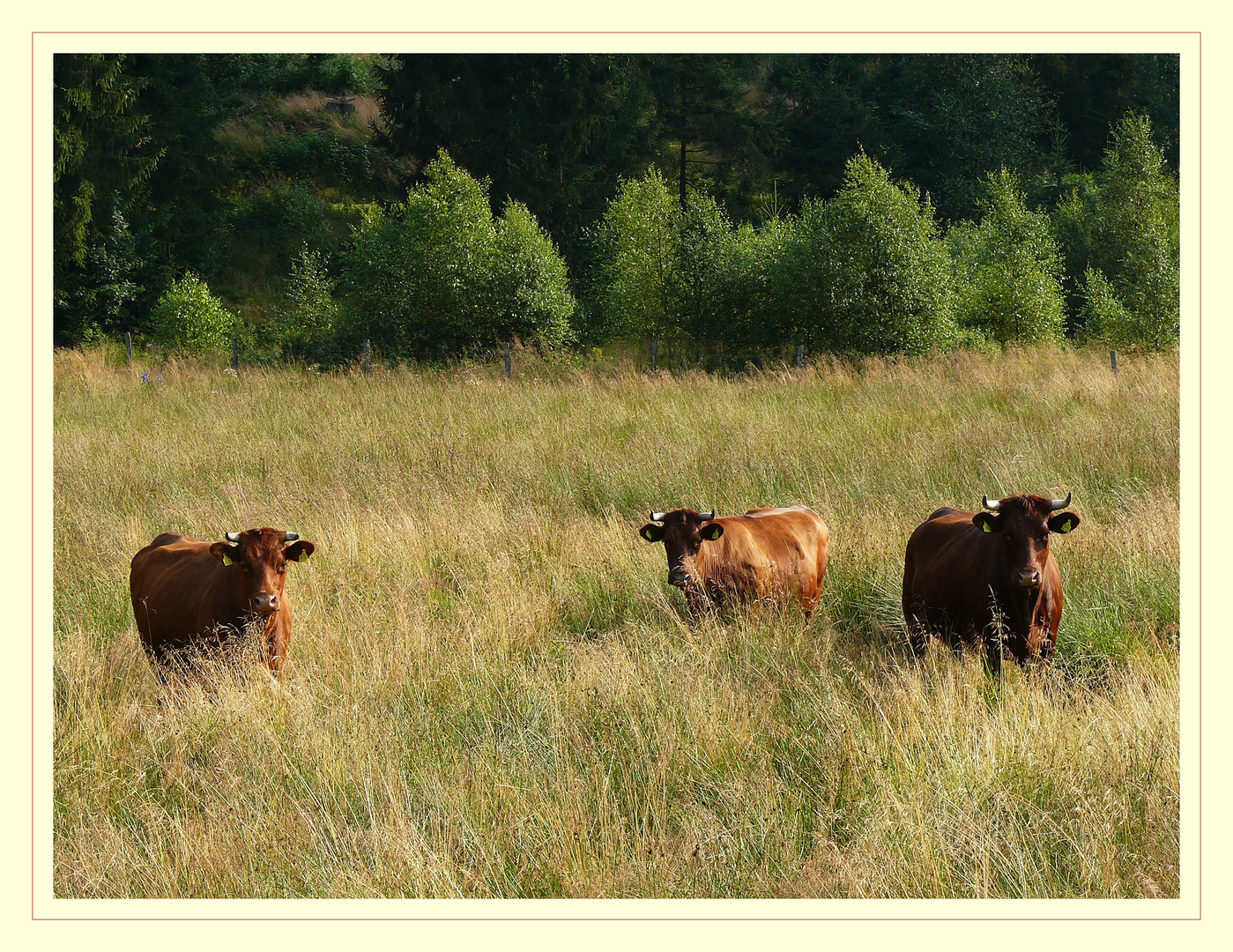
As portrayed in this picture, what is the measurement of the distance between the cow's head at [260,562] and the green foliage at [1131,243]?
24.2 metres

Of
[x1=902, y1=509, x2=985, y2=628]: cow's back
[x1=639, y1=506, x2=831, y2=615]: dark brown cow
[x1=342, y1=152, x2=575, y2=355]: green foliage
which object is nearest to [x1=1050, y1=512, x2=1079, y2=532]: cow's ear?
[x1=902, y1=509, x2=985, y2=628]: cow's back

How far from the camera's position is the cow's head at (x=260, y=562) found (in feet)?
15.7

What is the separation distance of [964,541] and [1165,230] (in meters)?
29.2

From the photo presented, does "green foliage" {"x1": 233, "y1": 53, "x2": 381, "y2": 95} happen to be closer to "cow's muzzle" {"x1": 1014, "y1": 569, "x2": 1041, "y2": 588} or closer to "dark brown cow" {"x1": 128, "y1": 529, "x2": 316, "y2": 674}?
"dark brown cow" {"x1": 128, "y1": 529, "x2": 316, "y2": 674}

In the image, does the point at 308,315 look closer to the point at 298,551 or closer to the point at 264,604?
the point at 298,551

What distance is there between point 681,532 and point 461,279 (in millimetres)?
20362

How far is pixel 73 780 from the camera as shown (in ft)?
13.5

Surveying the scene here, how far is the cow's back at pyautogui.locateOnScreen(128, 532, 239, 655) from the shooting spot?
16.7 ft

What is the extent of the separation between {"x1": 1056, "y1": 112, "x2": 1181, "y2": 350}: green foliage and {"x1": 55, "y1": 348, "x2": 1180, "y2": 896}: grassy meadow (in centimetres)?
1821

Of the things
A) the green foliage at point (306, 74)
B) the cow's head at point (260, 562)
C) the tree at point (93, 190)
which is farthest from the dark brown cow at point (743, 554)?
the green foliage at point (306, 74)

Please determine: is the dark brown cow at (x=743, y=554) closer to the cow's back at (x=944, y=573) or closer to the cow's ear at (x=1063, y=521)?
the cow's back at (x=944, y=573)

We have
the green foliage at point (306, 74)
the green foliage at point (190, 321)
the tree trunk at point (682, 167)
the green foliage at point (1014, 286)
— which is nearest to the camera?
the green foliage at point (1014, 286)

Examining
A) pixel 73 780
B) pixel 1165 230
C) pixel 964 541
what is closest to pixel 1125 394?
pixel 964 541

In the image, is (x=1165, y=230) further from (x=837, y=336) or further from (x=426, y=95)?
(x=426, y=95)
